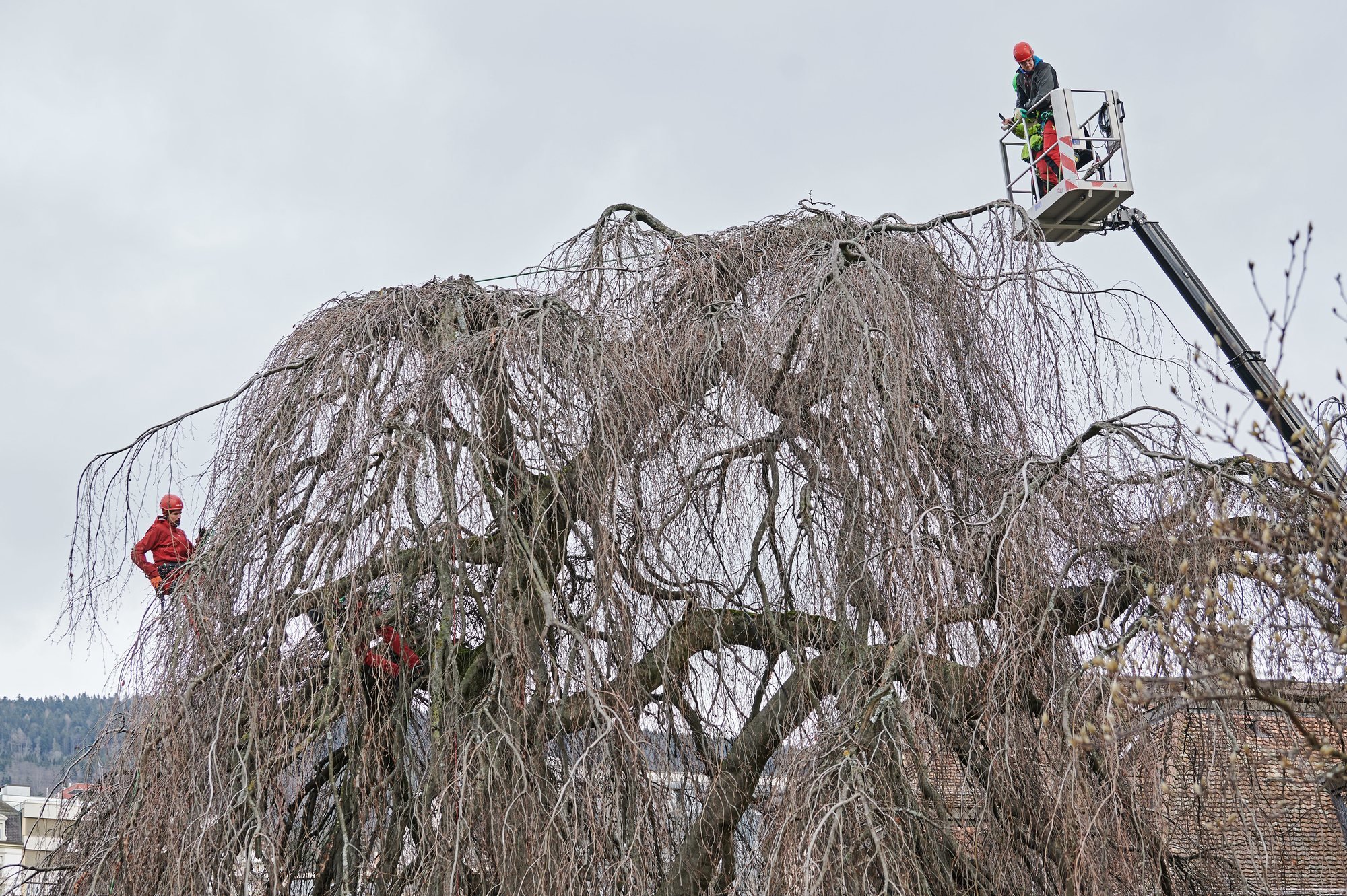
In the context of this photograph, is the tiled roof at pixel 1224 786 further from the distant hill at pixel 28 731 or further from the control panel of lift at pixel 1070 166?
the distant hill at pixel 28 731

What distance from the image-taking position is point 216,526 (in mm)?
4836

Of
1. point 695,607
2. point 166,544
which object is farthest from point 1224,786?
point 166,544

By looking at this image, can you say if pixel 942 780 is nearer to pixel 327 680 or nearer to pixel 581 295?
pixel 327 680

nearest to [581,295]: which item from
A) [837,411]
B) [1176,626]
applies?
[837,411]

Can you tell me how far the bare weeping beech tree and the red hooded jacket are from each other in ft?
0.95

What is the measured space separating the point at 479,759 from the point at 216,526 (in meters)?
1.34

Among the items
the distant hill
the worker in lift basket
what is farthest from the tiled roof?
the distant hill

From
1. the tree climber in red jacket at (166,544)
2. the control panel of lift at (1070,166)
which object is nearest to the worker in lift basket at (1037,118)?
the control panel of lift at (1070,166)

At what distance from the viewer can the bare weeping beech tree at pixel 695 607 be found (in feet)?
13.8

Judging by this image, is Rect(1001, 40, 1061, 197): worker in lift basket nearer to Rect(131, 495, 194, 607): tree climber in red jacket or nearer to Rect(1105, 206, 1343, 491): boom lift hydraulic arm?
Rect(1105, 206, 1343, 491): boom lift hydraulic arm

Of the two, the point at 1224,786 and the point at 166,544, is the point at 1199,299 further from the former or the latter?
the point at 166,544

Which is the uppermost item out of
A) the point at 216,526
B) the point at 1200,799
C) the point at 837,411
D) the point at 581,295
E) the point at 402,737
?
the point at 581,295

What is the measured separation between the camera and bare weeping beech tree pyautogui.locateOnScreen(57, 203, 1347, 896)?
13.8ft

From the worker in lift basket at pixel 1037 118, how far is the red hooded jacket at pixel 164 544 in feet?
17.0
